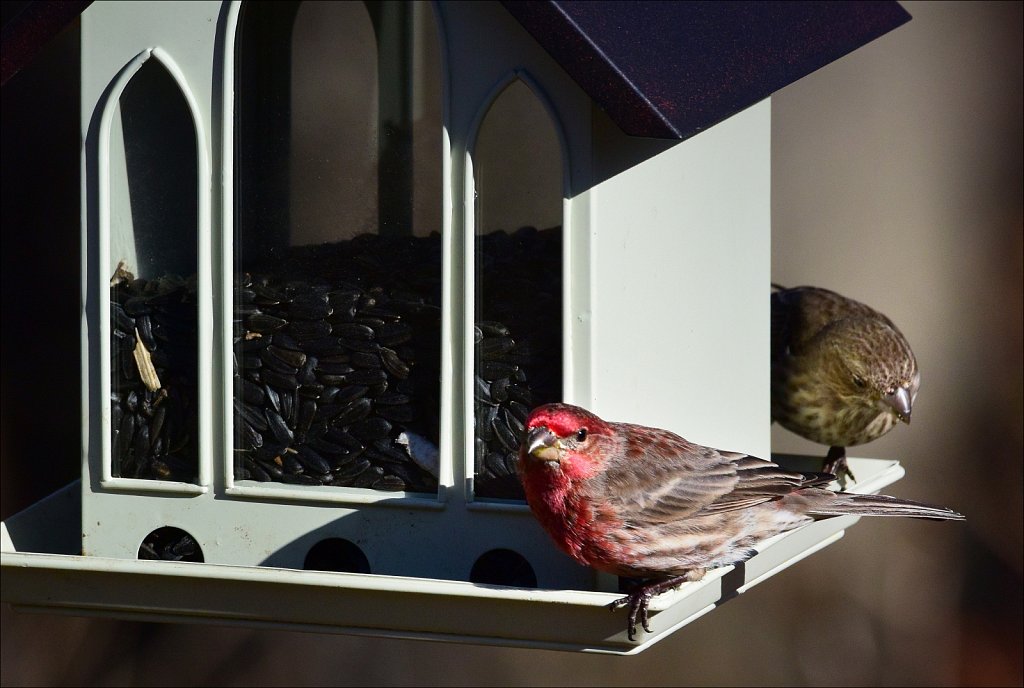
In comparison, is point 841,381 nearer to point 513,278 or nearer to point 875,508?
point 875,508

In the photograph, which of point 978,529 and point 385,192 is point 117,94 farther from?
point 978,529

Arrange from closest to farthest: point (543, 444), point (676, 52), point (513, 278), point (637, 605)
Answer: point (637, 605) → point (543, 444) → point (676, 52) → point (513, 278)

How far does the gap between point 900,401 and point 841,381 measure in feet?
0.60

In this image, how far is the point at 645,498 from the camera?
9.97ft

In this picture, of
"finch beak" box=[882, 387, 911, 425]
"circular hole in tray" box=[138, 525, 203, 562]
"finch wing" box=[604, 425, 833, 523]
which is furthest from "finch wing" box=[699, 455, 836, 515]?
"circular hole in tray" box=[138, 525, 203, 562]

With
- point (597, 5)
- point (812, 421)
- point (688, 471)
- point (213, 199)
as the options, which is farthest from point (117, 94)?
point (812, 421)

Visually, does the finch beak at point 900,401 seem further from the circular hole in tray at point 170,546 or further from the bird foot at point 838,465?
the circular hole in tray at point 170,546

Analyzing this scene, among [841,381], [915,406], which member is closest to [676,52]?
[841,381]

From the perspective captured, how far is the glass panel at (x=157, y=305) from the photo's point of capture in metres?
3.34

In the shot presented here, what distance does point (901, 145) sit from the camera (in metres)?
6.26

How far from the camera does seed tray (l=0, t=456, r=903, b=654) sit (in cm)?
278

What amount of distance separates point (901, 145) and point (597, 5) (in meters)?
3.64

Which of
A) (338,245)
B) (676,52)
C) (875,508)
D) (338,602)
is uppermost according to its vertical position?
(676,52)

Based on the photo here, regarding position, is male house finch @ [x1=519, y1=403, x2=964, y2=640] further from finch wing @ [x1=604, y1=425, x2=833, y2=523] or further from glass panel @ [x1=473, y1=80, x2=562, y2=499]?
glass panel @ [x1=473, y1=80, x2=562, y2=499]
